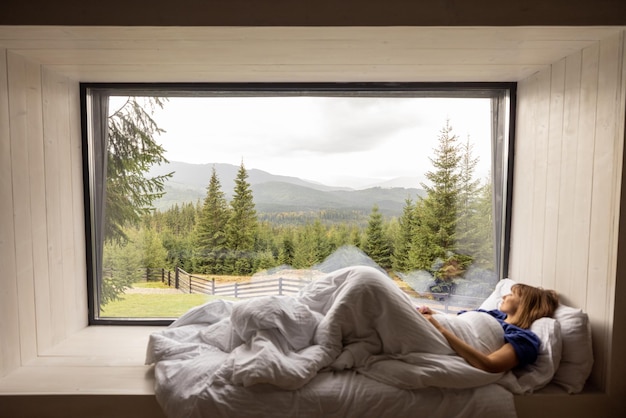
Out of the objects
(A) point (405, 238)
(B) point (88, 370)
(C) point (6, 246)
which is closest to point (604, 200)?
(A) point (405, 238)

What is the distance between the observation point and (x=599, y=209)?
1611mm

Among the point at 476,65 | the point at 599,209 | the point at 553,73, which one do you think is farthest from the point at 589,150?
the point at 476,65

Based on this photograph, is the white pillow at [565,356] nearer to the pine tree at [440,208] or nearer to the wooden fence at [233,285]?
the pine tree at [440,208]

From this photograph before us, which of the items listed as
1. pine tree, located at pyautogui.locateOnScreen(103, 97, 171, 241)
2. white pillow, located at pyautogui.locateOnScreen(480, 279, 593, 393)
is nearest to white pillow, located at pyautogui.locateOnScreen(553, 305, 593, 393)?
white pillow, located at pyautogui.locateOnScreen(480, 279, 593, 393)

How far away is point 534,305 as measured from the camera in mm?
1765

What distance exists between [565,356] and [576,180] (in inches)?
31.6

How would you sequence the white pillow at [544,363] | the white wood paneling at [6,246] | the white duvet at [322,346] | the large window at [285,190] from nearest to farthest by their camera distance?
the white duvet at [322,346]
the white pillow at [544,363]
the white wood paneling at [6,246]
the large window at [285,190]

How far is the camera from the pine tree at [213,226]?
2416mm

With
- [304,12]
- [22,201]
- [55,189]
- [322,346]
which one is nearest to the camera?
[304,12]

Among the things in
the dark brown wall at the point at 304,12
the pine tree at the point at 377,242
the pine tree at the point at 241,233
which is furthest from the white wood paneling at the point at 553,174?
the pine tree at the point at 241,233

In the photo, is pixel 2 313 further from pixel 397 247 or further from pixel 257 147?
pixel 397 247

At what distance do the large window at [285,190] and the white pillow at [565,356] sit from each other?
78 centimetres

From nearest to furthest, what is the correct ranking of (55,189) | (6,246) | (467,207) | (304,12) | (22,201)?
(304,12)
(6,246)
(22,201)
(55,189)
(467,207)

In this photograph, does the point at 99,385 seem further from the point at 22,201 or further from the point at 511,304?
the point at 511,304
